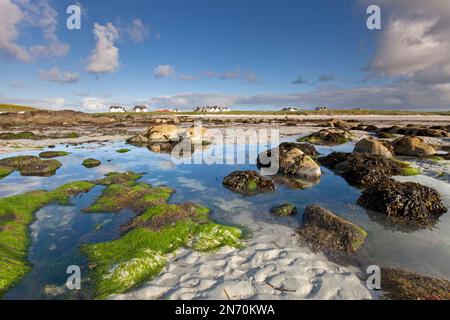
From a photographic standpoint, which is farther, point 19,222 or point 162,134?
point 162,134

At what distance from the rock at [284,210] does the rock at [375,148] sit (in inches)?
426

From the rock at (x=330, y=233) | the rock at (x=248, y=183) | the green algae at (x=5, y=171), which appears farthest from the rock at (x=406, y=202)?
the green algae at (x=5, y=171)

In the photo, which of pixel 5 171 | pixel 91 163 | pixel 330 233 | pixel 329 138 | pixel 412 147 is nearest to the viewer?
pixel 330 233

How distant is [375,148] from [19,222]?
57.4 feet

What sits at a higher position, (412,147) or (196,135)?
(196,135)

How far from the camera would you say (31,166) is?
14.8 metres

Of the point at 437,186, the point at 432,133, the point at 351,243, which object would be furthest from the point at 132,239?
the point at 432,133

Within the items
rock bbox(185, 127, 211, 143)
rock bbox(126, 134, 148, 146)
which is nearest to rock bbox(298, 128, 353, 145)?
rock bbox(185, 127, 211, 143)

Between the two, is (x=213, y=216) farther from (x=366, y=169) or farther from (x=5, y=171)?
(x=5, y=171)

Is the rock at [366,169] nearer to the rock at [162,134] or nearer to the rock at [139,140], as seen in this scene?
the rock at [162,134]

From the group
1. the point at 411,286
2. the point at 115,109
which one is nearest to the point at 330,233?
the point at 411,286

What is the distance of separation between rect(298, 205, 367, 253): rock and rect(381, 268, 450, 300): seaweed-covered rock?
113cm

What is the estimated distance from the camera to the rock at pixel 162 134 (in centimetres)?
2756

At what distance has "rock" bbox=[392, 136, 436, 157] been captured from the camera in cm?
1783
